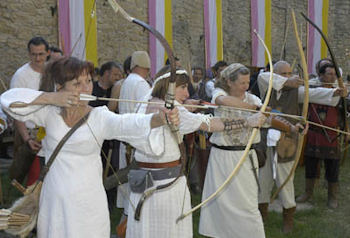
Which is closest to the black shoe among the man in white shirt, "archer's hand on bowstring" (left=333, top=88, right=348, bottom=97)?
"archer's hand on bowstring" (left=333, top=88, right=348, bottom=97)

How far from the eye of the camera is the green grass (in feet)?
12.9

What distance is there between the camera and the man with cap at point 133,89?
376 cm

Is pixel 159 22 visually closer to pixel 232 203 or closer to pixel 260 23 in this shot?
pixel 260 23

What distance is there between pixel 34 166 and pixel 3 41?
4049mm

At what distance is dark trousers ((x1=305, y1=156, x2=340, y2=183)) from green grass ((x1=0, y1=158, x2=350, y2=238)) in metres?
0.30

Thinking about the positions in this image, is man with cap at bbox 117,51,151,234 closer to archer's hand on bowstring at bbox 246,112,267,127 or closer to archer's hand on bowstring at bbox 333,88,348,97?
archer's hand on bowstring at bbox 246,112,267,127

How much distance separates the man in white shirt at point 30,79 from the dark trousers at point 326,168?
303 cm

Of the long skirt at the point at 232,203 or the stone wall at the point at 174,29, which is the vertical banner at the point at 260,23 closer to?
the stone wall at the point at 174,29

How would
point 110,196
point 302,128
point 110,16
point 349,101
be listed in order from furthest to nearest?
1. point 110,16
2. point 349,101
3. point 110,196
4. point 302,128

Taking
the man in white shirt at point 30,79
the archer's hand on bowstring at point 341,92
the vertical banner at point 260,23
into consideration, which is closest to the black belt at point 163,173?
the man in white shirt at point 30,79

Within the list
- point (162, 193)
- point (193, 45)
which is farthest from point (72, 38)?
point (193, 45)

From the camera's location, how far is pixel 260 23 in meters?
14.1

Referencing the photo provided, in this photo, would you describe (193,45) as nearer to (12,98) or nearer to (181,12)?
(181,12)

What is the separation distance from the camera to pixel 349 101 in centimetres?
606
